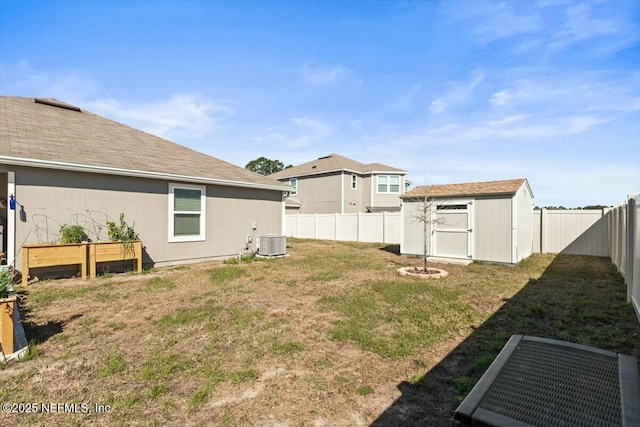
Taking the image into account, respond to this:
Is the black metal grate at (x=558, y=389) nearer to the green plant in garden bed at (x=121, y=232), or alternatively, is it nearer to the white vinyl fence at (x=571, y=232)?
the green plant in garden bed at (x=121, y=232)

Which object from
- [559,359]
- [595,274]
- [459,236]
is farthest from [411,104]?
[559,359]

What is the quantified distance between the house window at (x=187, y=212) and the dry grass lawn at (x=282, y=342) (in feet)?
7.33

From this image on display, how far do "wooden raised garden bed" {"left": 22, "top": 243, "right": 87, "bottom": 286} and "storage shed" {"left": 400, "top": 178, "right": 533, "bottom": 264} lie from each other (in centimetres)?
880

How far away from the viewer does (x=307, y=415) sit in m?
2.41

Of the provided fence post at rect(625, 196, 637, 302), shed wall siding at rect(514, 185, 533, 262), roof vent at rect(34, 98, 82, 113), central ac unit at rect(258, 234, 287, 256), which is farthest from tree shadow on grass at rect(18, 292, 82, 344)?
shed wall siding at rect(514, 185, 533, 262)

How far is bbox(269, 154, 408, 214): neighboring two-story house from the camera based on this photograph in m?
23.2

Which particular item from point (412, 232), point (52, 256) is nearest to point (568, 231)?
point (412, 232)

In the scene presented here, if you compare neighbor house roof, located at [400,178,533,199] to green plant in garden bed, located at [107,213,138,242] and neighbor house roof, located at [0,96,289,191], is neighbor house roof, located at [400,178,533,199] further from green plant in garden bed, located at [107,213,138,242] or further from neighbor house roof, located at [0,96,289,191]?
green plant in garden bed, located at [107,213,138,242]

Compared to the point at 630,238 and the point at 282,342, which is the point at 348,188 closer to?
the point at 630,238

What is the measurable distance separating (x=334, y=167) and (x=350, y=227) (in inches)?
272

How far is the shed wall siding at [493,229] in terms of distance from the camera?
9.27m

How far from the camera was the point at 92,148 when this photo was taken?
857cm

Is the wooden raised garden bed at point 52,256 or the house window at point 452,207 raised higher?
the house window at point 452,207

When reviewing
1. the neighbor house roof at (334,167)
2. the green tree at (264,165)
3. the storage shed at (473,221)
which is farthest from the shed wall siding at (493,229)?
the green tree at (264,165)
